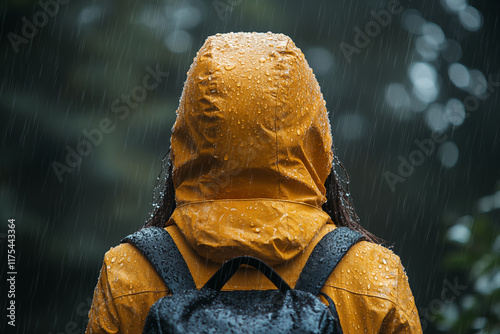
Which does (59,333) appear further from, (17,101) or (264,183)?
(264,183)

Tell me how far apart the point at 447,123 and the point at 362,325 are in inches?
318

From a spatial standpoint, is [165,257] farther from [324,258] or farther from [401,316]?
[401,316]

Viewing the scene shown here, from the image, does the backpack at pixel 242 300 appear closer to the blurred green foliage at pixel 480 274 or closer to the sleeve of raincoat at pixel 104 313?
the sleeve of raincoat at pixel 104 313

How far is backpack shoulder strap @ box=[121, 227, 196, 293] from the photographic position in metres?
1.69

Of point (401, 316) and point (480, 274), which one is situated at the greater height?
point (401, 316)

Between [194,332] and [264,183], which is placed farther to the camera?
[264,183]

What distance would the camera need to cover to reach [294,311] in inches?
58.6

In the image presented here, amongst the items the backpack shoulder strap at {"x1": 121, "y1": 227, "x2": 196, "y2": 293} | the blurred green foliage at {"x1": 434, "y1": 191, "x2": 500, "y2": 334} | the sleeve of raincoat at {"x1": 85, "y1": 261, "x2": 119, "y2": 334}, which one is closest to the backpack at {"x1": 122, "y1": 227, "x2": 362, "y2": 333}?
the backpack shoulder strap at {"x1": 121, "y1": 227, "x2": 196, "y2": 293}

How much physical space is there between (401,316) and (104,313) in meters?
0.90

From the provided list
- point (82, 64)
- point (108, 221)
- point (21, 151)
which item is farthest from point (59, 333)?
point (82, 64)

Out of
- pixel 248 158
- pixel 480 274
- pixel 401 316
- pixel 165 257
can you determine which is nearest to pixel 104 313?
pixel 165 257

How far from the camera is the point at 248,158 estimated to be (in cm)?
178

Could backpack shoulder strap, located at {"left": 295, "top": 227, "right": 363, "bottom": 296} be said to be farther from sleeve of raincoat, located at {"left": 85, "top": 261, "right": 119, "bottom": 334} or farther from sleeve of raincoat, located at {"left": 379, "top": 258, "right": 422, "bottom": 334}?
sleeve of raincoat, located at {"left": 85, "top": 261, "right": 119, "bottom": 334}

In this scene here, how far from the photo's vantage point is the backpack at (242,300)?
1.47 metres
